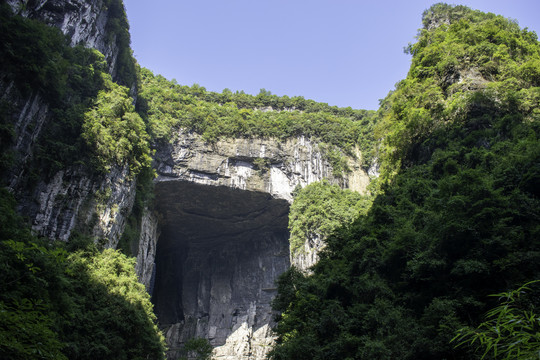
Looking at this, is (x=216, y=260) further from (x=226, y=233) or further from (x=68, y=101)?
(x=68, y=101)

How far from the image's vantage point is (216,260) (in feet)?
118

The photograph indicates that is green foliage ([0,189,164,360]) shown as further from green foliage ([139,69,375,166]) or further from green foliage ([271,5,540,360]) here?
green foliage ([139,69,375,166])

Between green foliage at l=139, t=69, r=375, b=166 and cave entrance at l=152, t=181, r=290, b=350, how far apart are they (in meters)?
4.92

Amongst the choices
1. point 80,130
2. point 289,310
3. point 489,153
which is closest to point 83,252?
point 80,130

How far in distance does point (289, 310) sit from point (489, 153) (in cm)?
868

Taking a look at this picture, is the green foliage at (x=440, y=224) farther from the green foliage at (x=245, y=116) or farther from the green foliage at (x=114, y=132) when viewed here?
the green foliage at (x=245, y=116)

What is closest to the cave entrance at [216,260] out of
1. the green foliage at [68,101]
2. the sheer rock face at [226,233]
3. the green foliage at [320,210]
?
the sheer rock face at [226,233]

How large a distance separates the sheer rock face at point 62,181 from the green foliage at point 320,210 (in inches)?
465

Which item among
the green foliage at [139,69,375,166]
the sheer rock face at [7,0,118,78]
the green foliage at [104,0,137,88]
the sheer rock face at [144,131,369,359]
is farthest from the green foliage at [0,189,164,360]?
the green foliage at [139,69,375,166]

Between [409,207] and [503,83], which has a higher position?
[503,83]

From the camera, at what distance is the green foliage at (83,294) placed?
26.2 feet

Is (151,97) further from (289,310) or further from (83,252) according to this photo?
(289,310)

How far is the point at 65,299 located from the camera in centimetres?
941

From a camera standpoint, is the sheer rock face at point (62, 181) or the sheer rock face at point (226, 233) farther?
the sheer rock face at point (226, 233)
